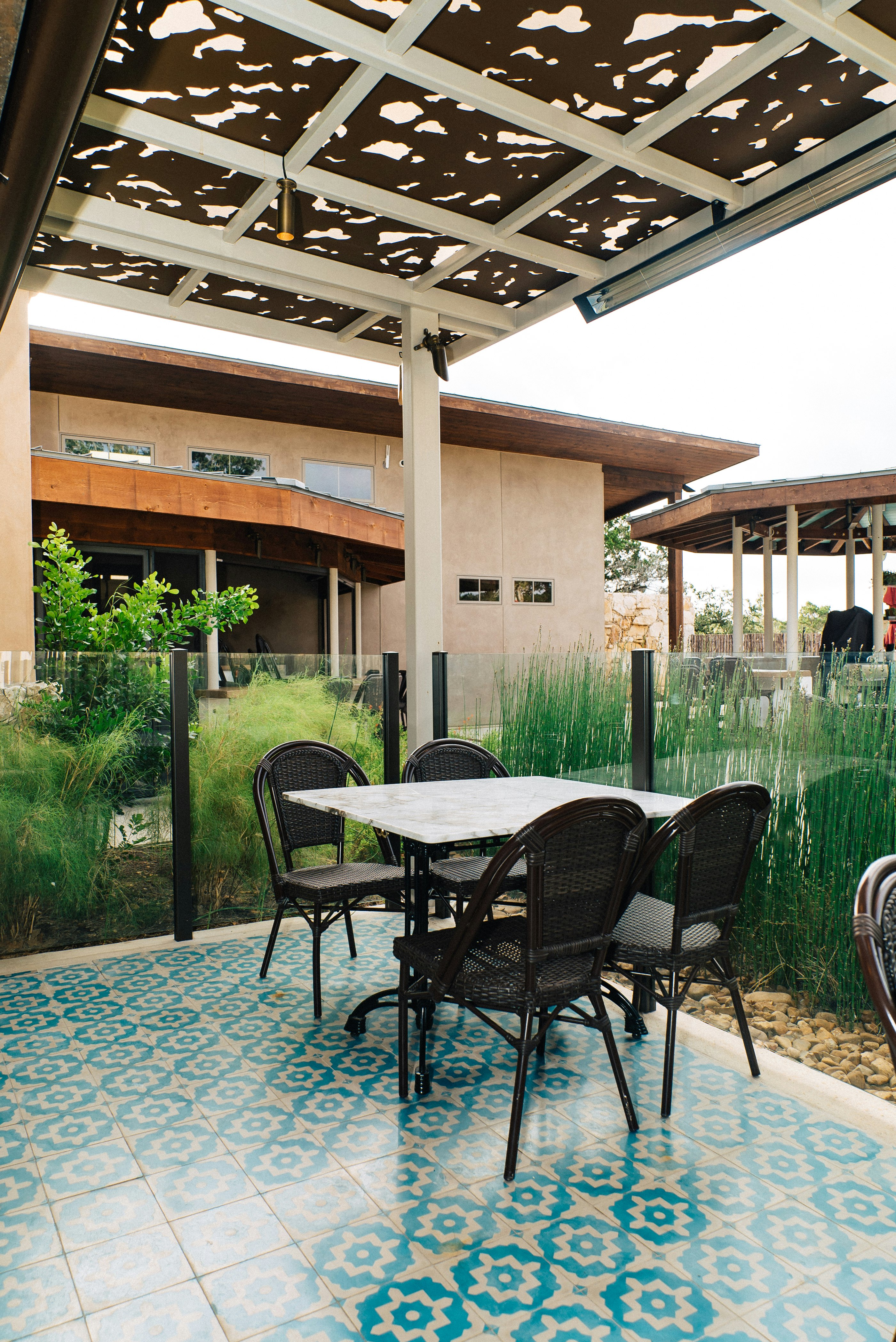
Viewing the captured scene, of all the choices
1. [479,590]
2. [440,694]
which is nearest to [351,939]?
[440,694]

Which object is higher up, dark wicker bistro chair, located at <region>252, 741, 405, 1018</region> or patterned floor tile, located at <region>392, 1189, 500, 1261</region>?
dark wicker bistro chair, located at <region>252, 741, 405, 1018</region>

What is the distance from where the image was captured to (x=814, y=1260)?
1.91 meters

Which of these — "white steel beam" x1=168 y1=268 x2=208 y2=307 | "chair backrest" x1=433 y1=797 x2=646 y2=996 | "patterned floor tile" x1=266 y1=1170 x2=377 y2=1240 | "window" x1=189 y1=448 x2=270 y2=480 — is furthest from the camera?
"window" x1=189 y1=448 x2=270 y2=480

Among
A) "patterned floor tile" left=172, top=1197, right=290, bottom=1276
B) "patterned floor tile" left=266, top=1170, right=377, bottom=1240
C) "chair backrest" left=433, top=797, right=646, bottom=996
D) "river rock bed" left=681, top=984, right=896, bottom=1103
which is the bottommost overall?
"river rock bed" left=681, top=984, right=896, bottom=1103

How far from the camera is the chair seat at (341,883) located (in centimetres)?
324

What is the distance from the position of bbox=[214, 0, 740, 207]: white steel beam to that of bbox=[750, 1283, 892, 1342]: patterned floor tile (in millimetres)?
3473

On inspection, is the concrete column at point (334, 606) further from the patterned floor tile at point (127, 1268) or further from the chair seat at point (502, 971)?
the patterned floor tile at point (127, 1268)

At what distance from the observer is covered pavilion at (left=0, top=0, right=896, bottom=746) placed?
109 inches

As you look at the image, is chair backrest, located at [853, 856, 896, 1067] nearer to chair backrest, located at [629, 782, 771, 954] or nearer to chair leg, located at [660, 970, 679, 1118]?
chair backrest, located at [629, 782, 771, 954]

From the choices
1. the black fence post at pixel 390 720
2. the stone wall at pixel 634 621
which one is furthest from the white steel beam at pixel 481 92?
the stone wall at pixel 634 621

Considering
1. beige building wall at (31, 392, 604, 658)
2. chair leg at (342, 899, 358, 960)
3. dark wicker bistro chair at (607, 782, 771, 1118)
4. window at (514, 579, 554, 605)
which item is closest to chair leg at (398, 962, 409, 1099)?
dark wicker bistro chair at (607, 782, 771, 1118)

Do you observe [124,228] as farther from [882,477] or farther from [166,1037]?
[882,477]

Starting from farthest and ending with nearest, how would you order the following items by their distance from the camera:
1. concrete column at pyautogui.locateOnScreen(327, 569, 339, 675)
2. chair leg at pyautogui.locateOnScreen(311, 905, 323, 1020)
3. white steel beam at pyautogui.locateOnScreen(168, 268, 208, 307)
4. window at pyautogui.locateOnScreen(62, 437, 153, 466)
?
concrete column at pyautogui.locateOnScreen(327, 569, 339, 675) < window at pyautogui.locateOnScreen(62, 437, 153, 466) < white steel beam at pyautogui.locateOnScreen(168, 268, 208, 307) < chair leg at pyautogui.locateOnScreen(311, 905, 323, 1020)

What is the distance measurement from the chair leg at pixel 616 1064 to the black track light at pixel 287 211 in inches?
121
